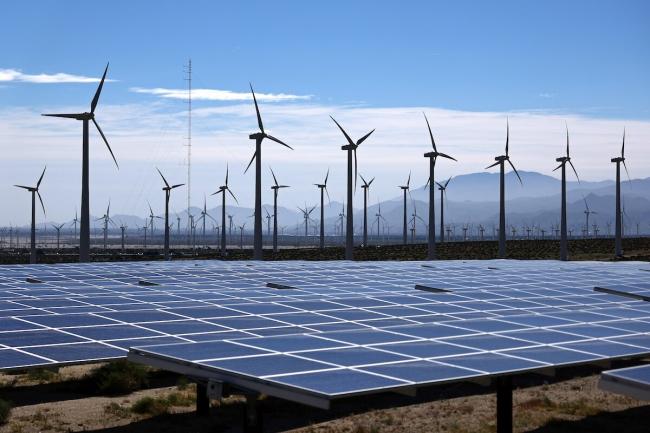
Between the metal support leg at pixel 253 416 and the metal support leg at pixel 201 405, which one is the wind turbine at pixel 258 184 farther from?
the metal support leg at pixel 253 416

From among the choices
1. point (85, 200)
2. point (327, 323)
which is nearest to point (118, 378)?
point (327, 323)

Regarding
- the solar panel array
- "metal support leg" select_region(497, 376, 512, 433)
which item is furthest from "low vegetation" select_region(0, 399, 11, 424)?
"metal support leg" select_region(497, 376, 512, 433)

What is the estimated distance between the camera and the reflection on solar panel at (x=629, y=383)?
19.1 metres

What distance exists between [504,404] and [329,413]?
9.24 meters

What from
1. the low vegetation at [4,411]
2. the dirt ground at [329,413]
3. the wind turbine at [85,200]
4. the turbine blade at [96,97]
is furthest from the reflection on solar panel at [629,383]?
the turbine blade at [96,97]

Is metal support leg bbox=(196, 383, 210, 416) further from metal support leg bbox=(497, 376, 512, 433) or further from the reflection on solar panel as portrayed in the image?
the reflection on solar panel

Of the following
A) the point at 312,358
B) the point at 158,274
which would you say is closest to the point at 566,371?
the point at 312,358

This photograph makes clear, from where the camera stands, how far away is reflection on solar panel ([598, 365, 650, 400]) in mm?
19125

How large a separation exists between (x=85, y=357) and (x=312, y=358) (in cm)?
789

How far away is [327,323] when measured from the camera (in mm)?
32031

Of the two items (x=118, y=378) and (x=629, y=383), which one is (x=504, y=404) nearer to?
(x=629, y=383)

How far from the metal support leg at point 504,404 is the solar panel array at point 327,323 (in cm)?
89

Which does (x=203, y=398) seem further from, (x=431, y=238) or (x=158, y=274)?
(x=431, y=238)

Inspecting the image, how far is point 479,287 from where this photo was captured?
46.5 meters
